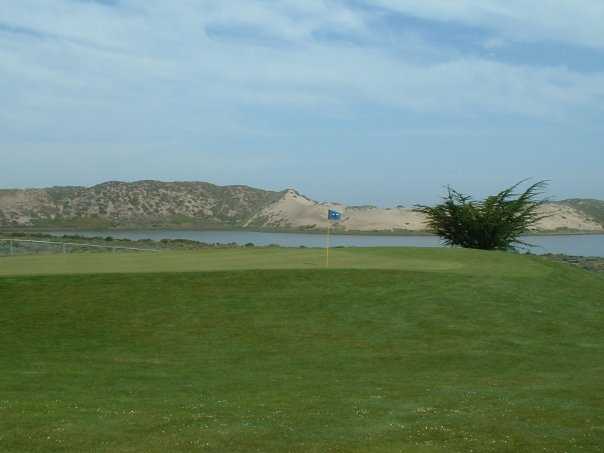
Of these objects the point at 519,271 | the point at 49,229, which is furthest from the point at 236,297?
the point at 49,229

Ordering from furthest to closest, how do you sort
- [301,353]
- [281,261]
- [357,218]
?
1. [357,218]
2. [281,261]
3. [301,353]

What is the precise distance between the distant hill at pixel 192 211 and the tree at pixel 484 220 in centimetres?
7542

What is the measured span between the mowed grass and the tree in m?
19.6

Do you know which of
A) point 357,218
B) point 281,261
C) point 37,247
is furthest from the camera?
point 357,218

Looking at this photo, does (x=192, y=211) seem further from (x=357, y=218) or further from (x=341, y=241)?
(x=341, y=241)

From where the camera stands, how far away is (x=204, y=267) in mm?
24875

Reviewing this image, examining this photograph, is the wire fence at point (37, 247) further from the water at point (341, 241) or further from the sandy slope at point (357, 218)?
the sandy slope at point (357, 218)

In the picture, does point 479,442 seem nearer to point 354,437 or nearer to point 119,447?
point 354,437

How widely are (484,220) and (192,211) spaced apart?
360 ft

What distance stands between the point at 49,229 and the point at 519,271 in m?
104

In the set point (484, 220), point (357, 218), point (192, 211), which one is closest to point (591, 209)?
point (357, 218)

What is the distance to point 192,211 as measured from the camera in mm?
153000

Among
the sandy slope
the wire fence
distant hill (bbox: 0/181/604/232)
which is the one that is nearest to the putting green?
the wire fence

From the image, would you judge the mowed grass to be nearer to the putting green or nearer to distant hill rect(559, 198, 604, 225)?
the putting green
